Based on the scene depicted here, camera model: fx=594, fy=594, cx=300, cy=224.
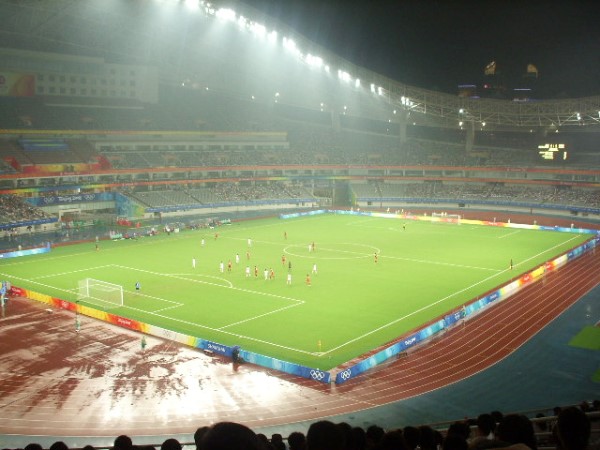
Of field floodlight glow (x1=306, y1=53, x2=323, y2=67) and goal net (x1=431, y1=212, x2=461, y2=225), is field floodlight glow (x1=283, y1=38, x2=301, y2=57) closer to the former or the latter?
field floodlight glow (x1=306, y1=53, x2=323, y2=67)

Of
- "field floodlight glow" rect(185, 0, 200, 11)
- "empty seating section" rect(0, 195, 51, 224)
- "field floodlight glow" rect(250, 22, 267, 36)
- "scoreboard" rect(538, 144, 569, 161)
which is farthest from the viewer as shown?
"scoreboard" rect(538, 144, 569, 161)

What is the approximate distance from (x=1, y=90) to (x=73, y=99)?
9333mm

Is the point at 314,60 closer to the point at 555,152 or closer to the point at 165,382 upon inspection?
the point at 555,152

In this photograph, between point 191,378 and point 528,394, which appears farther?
point 191,378

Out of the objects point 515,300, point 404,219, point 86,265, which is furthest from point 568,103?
point 86,265

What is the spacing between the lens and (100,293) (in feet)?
126

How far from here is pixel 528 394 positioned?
23.3 m

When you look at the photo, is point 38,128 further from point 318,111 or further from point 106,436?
point 106,436

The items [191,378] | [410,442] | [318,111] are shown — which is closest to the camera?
[410,442]

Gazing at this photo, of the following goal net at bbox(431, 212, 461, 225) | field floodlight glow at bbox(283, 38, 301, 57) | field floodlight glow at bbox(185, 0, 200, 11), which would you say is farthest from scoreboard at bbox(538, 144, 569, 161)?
field floodlight glow at bbox(185, 0, 200, 11)

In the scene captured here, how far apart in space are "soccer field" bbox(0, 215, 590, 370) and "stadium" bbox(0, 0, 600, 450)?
0.92ft

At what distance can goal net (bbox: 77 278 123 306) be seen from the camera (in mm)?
37103

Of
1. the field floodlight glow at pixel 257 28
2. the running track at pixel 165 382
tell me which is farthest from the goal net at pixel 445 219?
the running track at pixel 165 382

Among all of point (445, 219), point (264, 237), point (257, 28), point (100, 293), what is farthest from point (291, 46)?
point (100, 293)
